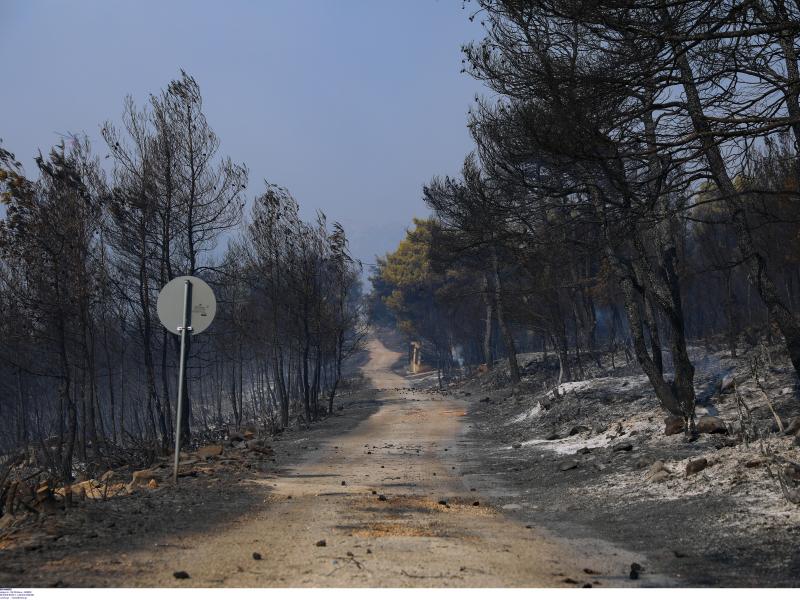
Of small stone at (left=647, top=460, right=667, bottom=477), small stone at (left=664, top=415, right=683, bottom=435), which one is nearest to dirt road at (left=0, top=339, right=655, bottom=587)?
small stone at (left=647, top=460, right=667, bottom=477)

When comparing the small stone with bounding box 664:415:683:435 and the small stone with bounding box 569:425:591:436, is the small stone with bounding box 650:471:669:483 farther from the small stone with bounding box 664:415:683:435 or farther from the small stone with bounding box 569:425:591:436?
the small stone with bounding box 569:425:591:436

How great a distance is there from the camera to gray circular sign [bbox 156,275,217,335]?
1080 cm

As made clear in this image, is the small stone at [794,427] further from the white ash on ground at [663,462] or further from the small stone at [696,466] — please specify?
the small stone at [696,466]

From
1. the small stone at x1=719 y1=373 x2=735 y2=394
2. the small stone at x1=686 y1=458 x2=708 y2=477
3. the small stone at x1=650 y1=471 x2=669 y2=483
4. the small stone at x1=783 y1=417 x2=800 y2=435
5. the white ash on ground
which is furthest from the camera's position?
the small stone at x1=719 y1=373 x2=735 y2=394

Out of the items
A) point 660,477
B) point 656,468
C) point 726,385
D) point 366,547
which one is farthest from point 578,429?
point 366,547

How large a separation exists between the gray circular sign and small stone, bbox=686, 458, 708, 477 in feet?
22.1

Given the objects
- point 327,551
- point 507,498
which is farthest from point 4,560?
point 507,498

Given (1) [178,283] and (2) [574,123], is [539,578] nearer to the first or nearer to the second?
(2) [574,123]

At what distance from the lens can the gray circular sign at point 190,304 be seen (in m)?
10.8

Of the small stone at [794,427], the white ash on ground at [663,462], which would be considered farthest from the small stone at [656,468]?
the small stone at [794,427]

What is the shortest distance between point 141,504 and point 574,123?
7016 millimetres

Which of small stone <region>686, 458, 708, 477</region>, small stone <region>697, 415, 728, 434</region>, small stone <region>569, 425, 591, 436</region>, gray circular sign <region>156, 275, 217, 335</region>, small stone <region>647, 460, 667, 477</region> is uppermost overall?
gray circular sign <region>156, 275, 217, 335</region>

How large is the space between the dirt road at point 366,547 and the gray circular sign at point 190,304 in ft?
8.63

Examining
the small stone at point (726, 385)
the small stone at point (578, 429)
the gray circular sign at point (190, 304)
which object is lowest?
the small stone at point (578, 429)
